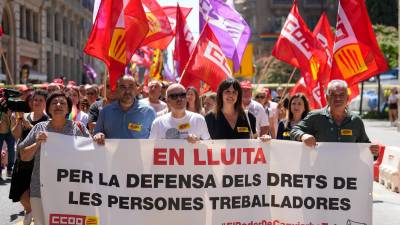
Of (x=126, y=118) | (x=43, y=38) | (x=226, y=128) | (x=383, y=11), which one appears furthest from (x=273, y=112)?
(x=383, y=11)

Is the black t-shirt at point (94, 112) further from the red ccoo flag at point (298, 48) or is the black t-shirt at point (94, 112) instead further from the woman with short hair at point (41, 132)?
the red ccoo flag at point (298, 48)

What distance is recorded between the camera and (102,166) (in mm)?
5980

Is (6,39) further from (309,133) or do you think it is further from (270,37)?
(270,37)

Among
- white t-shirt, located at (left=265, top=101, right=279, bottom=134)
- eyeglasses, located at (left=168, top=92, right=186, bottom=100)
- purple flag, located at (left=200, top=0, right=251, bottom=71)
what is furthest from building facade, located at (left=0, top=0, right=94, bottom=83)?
Result: eyeglasses, located at (left=168, top=92, right=186, bottom=100)

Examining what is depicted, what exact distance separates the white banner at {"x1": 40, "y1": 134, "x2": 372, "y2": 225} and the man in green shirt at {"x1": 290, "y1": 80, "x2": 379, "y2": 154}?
0.13m

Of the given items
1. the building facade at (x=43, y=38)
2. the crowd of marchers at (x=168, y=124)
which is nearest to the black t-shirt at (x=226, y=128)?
the crowd of marchers at (x=168, y=124)

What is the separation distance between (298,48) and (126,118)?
593 cm

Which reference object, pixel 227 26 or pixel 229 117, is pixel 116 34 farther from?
pixel 227 26

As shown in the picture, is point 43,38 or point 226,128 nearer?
point 226,128

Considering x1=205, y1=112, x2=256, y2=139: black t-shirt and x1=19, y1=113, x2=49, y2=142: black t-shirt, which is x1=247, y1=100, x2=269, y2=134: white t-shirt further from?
x1=19, y1=113, x2=49, y2=142: black t-shirt

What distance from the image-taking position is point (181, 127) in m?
6.05

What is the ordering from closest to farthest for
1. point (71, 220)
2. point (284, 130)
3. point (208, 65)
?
1. point (71, 220)
2. point (284, 130)
3. point (208, 65)

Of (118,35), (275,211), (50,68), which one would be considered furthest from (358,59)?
(50,68)

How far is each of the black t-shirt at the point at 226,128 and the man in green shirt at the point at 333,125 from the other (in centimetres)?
50
